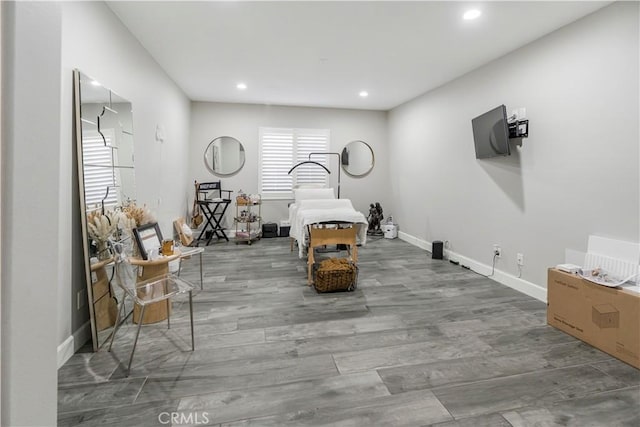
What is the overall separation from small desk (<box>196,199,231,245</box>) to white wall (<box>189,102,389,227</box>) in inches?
10.4

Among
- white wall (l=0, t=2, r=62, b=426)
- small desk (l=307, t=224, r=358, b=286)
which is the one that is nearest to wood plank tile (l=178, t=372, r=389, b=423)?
white wall (l=0, t=2, r=62, b=426)

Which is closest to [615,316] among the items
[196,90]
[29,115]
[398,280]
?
[398,280]

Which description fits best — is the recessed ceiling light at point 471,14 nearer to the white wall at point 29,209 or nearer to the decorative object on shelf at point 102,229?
the white wall at point 29,209

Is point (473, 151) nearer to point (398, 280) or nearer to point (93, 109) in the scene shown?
point (398, 280)

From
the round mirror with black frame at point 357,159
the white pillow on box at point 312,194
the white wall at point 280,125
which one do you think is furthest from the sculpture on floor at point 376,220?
the white pillow on box at point 312,194

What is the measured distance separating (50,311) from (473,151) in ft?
14.6

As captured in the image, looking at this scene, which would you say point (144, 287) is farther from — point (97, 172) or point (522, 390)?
point (522, 390)

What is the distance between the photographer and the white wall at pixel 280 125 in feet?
19.8

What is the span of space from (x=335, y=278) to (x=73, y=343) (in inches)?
88.5

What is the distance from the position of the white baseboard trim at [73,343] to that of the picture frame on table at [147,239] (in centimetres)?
65

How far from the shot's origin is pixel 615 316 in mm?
2162

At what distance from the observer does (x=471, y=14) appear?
2.73 meters

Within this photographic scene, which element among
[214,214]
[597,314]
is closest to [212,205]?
[214,214]

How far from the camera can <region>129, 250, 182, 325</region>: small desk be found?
2.43 m
